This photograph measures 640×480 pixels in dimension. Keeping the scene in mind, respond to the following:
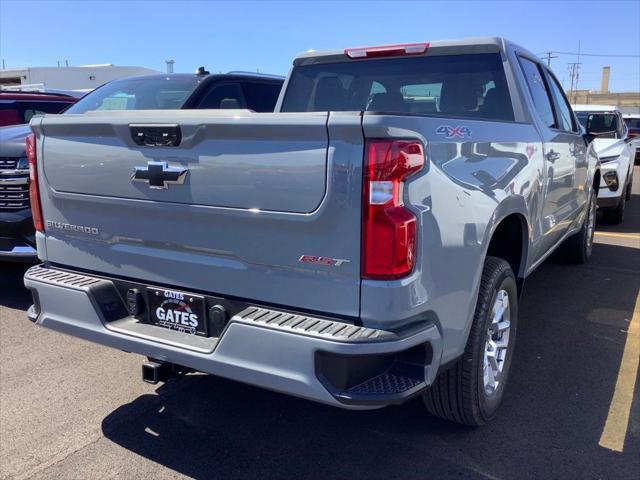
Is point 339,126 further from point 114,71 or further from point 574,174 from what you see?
point 114,71

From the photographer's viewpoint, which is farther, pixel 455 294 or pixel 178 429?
pixel 178 429

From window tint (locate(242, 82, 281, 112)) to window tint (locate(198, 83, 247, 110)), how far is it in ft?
0.37

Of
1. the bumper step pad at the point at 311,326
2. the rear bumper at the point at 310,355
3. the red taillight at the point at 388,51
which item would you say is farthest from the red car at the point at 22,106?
the bumper step pad at the point at 311,326

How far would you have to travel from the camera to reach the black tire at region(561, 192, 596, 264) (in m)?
6.34

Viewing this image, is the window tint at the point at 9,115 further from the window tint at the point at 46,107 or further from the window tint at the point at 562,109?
the window tint at the point at 562,109

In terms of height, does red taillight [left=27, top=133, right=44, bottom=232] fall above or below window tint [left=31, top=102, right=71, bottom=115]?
below

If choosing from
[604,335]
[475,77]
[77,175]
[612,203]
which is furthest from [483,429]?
[612,203]

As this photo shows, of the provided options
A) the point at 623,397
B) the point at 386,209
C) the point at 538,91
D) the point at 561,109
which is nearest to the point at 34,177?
the point at 386,209

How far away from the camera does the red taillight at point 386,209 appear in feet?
7.25

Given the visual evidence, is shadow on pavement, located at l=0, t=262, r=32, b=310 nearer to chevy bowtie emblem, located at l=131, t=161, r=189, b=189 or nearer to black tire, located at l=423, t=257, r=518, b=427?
chevy bowtie emblem, located at l=131, t=161, r=189, b=189

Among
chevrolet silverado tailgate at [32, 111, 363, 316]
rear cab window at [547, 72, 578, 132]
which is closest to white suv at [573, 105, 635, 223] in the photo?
rear cab window at [547, 72, 578, 132]

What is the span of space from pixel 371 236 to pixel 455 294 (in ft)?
1.91

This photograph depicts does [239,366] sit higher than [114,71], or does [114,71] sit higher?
[114,71]

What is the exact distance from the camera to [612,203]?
8.91m
